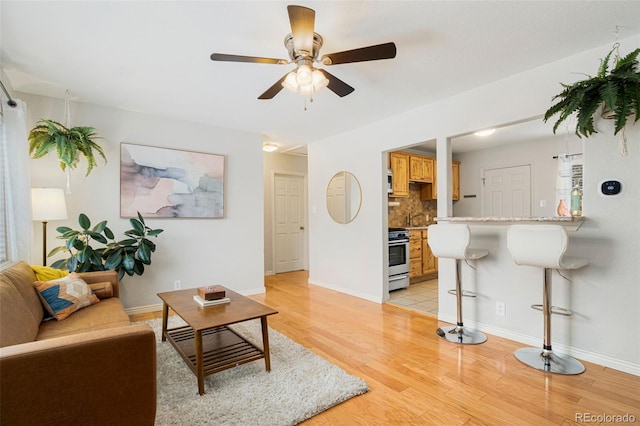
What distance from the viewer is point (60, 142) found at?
2766 millimetres

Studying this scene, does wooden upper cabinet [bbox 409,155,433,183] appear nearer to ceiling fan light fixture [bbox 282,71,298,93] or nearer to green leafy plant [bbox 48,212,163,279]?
ceiling fan light fixture [bbox 282,71,298,93]

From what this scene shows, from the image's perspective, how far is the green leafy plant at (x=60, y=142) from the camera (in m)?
2.76

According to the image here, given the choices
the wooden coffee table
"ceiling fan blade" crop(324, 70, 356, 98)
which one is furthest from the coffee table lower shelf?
"ceiling fan blade" crop(324, 70, 356, 98)

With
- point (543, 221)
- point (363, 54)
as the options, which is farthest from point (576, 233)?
point (363, 54)

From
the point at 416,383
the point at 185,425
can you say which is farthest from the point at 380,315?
the point at 185,425

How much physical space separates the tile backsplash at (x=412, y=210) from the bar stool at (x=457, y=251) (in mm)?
2637

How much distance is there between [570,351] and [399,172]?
133 inches

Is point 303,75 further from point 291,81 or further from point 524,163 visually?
point 524,163

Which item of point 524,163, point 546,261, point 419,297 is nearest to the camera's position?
point 546,261

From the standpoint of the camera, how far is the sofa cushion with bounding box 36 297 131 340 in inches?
75.2

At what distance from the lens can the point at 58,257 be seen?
3.17m

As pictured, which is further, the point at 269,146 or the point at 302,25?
the point at 269,146

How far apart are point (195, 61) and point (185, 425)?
8.42 feet

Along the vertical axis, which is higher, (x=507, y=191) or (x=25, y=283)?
(x=507, y=191)
